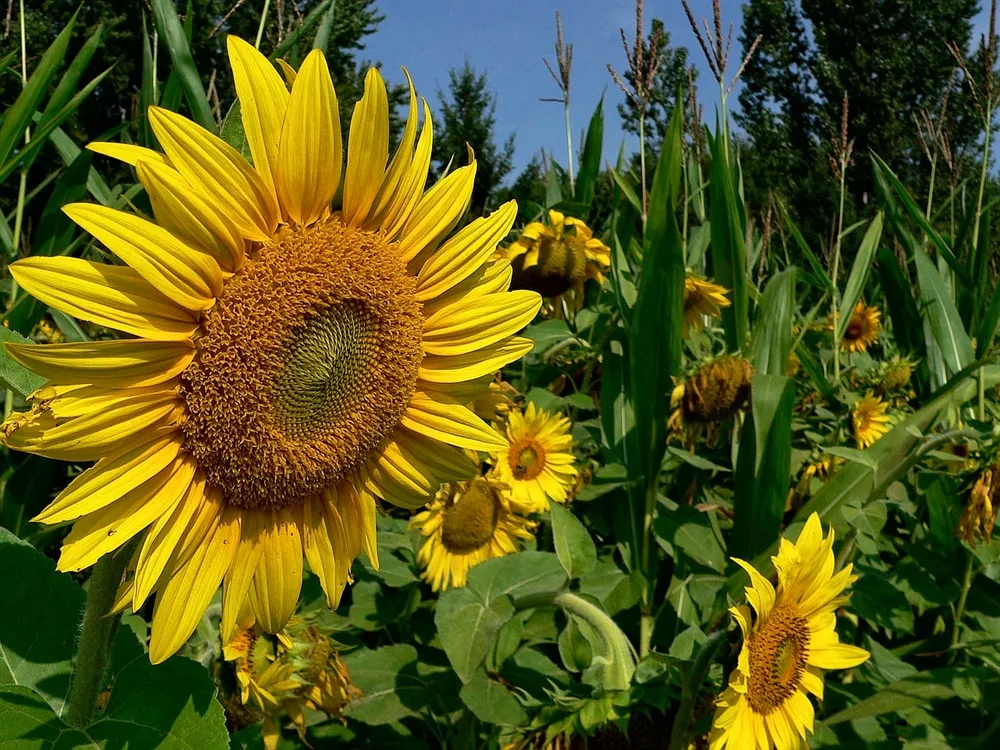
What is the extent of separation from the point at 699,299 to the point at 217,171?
6.69 feet

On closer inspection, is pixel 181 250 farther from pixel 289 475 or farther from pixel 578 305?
pixel 578 305

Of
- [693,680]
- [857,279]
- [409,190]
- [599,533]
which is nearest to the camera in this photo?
[409,190]

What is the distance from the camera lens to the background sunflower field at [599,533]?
2.79 feet

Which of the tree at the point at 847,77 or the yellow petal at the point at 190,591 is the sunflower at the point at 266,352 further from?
the tree at the point at 847,77

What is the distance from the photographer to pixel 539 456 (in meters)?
2.17

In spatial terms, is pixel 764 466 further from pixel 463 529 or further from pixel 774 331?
pixel 463 529

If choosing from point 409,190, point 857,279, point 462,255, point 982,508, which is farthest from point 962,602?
point 409,190

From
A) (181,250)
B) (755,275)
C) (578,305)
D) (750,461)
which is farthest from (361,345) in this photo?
(755,275)

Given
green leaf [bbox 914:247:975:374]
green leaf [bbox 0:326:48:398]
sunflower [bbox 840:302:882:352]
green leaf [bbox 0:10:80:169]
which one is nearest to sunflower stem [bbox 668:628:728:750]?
green leaf [bbox 0:326:48:398]

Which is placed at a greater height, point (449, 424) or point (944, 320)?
point (944, 320)

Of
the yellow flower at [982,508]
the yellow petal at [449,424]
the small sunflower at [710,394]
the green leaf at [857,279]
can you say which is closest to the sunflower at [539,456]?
the small sunflower at [710,394]

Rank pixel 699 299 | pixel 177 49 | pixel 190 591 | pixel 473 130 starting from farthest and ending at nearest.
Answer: pixel 473 130 < pixel 699 299 < pixel 177 49 < pixel 190 591

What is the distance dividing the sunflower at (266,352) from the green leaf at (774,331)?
1292 millimetres

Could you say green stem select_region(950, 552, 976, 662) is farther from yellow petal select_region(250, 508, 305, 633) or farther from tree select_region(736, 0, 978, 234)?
tree select_region(736, 0, 978, 234)
